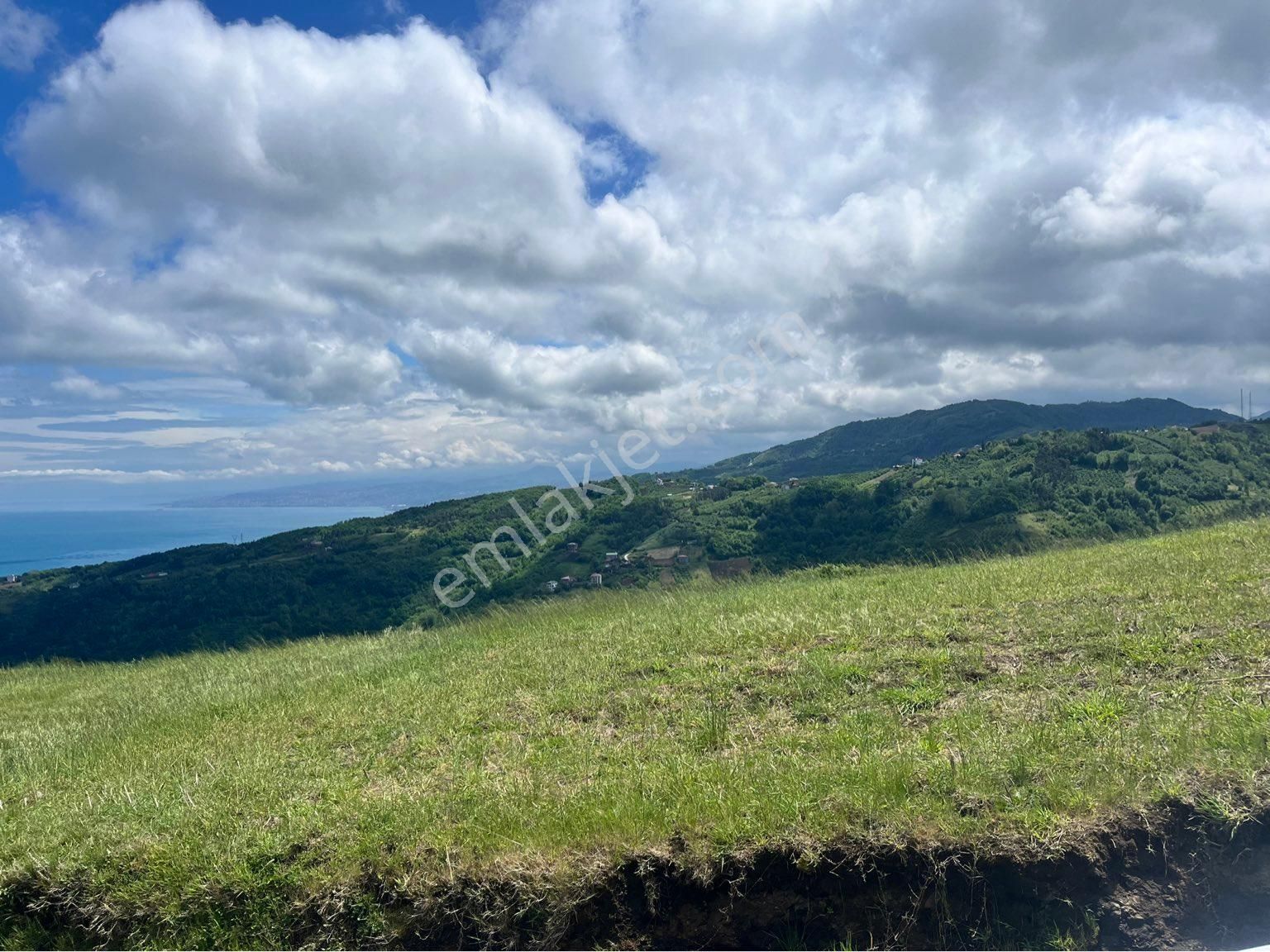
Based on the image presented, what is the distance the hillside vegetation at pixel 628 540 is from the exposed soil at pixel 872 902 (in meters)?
44.5

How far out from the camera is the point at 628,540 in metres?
76.0

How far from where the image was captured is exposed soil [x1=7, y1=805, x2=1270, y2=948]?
4.16 m

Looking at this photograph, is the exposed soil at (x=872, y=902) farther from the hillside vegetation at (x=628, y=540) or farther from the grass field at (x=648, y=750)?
the hillside vegetation at (x=628, y=540)

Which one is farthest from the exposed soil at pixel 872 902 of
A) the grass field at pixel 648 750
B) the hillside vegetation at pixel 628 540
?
the hillside vegetation at pixel 628 540

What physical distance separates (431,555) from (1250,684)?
77305 mm

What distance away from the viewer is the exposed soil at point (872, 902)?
416 cm

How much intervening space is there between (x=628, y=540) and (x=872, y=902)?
71815mm

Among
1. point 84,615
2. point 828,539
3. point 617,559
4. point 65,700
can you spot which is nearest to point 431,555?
point 617,559

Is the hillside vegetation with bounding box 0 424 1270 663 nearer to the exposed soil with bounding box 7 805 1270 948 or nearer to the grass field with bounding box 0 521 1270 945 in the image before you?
the grass field with bounding box 0 521 1270 945

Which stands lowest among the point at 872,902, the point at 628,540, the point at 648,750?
the point at 628,540

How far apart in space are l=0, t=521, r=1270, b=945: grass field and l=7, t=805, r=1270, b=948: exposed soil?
101mm

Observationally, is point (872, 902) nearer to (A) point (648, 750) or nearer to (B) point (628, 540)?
(A) point (648, 750)

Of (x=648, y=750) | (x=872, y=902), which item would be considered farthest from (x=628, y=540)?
(x=872, y=902)

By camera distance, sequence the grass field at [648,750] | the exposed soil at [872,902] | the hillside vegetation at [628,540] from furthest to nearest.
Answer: the hillside vegetation at [628,540], the grass field at [648,750], the exposed soil at [872,902]
